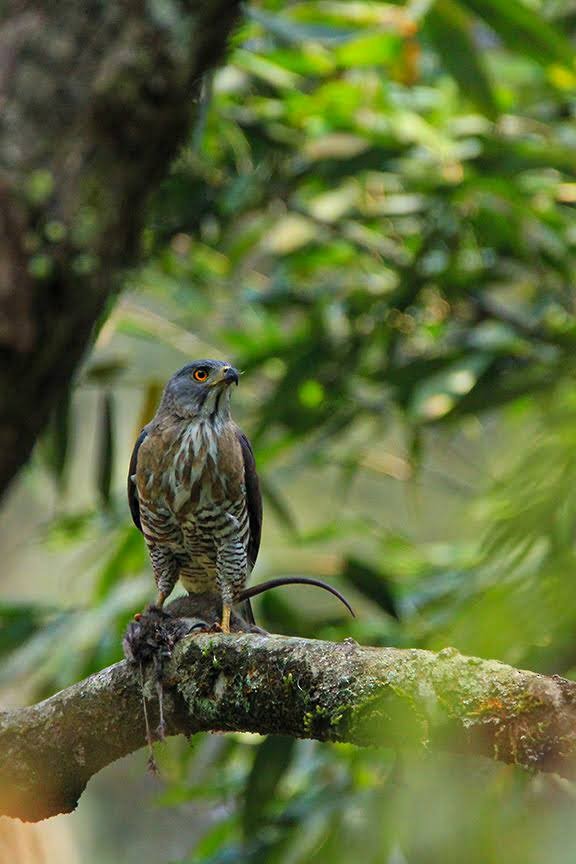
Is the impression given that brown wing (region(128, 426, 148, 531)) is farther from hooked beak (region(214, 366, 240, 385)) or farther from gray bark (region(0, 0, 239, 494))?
gray bark (region(0, 0, 239, 494))

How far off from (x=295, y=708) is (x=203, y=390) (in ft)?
5.45

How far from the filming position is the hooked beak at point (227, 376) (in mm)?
3385

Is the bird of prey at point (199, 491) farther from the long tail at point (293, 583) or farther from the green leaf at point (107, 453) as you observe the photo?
the green leaf at point (107, 453)

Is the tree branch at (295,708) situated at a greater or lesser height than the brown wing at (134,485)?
greater

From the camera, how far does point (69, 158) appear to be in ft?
8.56

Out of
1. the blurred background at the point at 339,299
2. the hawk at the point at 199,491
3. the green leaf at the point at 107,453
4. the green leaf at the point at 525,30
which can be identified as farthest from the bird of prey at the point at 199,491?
the green leaf at the point at 525,30

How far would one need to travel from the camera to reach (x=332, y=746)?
4.47m

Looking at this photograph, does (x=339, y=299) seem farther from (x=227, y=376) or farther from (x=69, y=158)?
(x=69, y=158)

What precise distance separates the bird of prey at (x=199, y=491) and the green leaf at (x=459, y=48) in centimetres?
129

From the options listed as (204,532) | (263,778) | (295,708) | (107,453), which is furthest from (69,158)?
(263,778)

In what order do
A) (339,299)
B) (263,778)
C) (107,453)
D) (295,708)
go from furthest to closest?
1. (339,299)
2. (107,453)
3. (263,778)
4. (295,708)

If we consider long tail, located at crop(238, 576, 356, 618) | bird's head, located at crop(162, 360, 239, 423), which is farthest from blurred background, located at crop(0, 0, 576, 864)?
long tail, located at crop(238, 576, 356, 618)

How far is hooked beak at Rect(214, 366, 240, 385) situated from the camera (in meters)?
3.38

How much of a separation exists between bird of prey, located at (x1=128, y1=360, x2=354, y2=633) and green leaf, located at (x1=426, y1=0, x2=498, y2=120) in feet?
4.23
